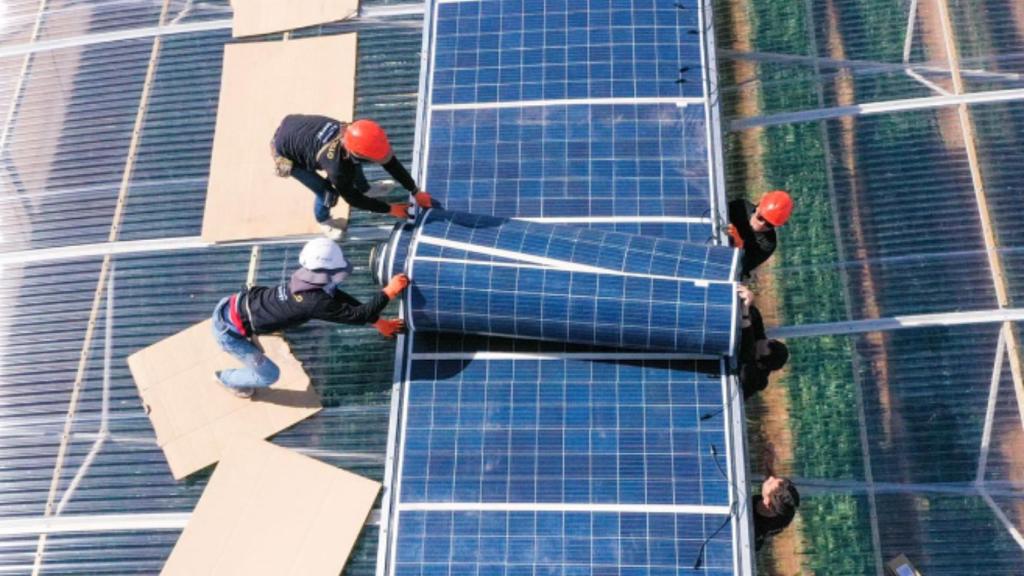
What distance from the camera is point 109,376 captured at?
440 inches

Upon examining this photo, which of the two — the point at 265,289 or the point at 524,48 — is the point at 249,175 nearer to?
the point at 265,289

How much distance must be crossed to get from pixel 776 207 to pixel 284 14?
8477mm

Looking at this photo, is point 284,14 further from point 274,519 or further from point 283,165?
point 274,519

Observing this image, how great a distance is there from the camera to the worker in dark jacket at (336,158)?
980 cm

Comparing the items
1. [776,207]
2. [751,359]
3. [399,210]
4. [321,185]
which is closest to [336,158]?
[321,185]

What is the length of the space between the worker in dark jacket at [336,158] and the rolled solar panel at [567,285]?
3.07ft

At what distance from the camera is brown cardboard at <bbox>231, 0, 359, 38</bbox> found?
13.1 metres

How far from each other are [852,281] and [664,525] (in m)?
4.62

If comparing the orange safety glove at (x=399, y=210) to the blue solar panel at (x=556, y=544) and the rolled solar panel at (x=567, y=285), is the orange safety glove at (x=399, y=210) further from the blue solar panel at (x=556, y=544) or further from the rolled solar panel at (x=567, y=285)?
the blue solar panel at (x=556, y=544)

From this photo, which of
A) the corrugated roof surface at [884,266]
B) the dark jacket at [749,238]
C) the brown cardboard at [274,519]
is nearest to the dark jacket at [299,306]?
the brown cardboard at [274,519]

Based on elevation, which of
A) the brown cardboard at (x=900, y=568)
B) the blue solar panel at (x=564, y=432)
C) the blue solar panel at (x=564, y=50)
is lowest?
the brown cardboard at (x=900, y=568)

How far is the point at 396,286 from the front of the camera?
30.8 ft

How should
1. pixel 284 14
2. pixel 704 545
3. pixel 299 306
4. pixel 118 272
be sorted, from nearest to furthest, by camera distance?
pixel 704 545
pixel 299 306
pixel 118 272
pixel 284 14

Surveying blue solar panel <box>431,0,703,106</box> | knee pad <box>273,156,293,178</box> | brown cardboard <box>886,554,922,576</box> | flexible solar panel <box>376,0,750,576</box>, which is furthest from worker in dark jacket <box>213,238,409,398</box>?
brown cardboard <box>886,554,922,576</box>
